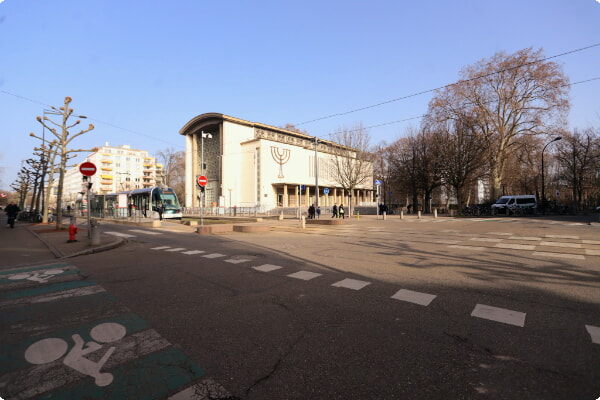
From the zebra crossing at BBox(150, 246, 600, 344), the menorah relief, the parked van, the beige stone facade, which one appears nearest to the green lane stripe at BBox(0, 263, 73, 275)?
the zebra crossing at BBox(150, 246, 600, 344)

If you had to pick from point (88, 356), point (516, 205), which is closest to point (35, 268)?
point (88, 356)

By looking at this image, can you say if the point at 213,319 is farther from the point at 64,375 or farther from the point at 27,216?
the point at 27,216

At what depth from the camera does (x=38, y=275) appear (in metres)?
6.52

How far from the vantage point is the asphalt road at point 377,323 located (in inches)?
96.5

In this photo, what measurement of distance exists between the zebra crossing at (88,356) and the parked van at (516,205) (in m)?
37.4

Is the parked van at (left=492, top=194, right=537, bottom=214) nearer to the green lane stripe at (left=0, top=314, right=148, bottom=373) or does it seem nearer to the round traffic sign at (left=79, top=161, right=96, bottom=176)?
the round traffic sign at (left=79, top=161, right=96, bottom=176)

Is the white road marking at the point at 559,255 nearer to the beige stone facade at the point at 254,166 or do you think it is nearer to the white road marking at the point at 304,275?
the white road marking at the point at 304,275

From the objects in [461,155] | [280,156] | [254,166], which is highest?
[280,156]

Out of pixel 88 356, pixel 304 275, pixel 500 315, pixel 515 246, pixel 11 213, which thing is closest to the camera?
pixel 88 356

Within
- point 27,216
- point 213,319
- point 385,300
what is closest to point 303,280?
point 385,300

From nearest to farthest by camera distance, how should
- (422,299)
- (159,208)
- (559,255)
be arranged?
(422,299) → (559,255) → (159,208)

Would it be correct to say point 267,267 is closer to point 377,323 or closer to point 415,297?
point 415,297

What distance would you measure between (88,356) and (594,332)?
5.41 m

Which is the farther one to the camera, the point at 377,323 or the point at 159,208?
the point at 159,208
